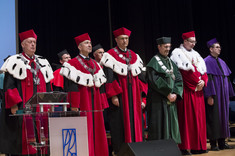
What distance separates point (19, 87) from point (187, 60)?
291 cm

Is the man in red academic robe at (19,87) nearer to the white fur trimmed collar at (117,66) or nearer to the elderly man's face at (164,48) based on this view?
the white fur trimmed collar at (117,66)

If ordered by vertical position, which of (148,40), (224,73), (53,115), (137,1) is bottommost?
(53,115)

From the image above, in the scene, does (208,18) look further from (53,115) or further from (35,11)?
(53,115)

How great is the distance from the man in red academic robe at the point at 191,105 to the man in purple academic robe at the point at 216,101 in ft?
1.12

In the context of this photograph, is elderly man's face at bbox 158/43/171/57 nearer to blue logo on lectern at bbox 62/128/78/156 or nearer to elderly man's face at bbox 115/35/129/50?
elderly man's face at bbox 115/35/129/50

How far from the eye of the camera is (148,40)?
9633 millimetres

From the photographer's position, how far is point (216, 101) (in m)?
6.80

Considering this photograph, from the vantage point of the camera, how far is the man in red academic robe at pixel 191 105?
244 inches

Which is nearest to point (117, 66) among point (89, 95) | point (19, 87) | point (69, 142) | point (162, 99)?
point (89, 95)

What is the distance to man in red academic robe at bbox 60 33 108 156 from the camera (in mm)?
5184

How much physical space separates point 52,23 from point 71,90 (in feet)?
12.8

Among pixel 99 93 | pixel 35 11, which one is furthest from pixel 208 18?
pixel 99 93

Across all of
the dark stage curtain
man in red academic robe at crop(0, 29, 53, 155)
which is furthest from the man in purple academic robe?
man in red academic robe at crop(0, 29, 53, 155)

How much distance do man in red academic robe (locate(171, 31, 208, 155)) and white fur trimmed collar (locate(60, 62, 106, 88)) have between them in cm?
169
